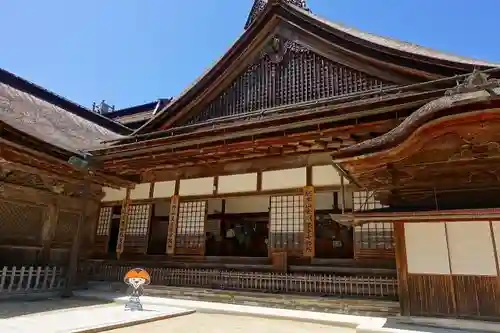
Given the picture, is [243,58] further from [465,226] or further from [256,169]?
[465,226]

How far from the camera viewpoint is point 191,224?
10648 mm

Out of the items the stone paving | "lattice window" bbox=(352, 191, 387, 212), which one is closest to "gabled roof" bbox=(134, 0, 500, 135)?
"lattice window" bbox=(352, 191, 387, 212)

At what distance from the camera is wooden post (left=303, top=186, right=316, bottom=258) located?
8.74 metres

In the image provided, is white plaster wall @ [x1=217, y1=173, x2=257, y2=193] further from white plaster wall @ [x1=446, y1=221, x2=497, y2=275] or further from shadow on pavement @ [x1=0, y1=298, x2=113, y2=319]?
Result: white plaster wall @ [x1=446, y1=221, x2=497, y2=275]

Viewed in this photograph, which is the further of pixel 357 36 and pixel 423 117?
pixel 357 36

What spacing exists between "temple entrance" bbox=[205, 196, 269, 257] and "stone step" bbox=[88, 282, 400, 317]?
443 centimetres

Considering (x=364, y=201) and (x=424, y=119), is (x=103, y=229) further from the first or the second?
(x=424, y=119)

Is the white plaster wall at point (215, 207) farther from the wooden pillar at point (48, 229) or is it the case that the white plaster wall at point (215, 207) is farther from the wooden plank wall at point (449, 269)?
the wooden plank wall at point (449, 269)

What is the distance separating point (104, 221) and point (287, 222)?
6.72 meters

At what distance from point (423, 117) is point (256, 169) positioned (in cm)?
522

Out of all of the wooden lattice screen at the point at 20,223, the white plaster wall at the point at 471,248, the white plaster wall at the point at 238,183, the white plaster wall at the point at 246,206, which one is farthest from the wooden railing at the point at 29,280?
the white plaster wall at the point at 471,248

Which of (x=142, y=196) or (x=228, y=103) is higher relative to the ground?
(x=228, y=103)

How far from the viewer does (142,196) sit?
38.7ft

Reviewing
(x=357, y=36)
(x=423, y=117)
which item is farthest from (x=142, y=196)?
(x=423, y=117)
